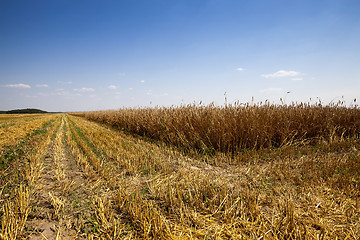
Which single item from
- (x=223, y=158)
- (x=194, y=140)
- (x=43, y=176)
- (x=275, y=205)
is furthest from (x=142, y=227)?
(x=194, y=140)

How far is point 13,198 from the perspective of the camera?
2.39 metres

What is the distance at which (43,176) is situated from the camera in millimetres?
3254

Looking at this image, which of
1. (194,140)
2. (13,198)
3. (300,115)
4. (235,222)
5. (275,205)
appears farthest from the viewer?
(300,115)

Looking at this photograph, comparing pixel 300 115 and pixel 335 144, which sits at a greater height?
pixel 300 115

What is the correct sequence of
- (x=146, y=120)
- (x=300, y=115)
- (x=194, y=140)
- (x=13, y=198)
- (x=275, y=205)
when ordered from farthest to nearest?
1. (x=146, y=120)
2. (x=300, y=115)
3. (x=194, y=140)
4. (x=13, y=198)
5. (x=275, y=205)

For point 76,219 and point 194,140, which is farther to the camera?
point 194,140

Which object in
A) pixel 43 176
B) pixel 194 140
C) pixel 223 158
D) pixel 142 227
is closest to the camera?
pixel 142 227

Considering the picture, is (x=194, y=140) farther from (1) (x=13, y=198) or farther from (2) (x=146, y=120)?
(1) (x=13, y=198)

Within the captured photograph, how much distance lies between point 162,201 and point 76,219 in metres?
1.07

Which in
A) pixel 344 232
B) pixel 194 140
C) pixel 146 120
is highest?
pixel 146 120

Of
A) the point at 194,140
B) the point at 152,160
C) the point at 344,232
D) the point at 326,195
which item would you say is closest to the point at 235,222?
the point at 344,232

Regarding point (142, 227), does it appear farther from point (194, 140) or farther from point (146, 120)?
point (146, 120)

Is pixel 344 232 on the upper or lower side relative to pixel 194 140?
lower

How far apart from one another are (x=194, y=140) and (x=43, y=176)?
3.84 meters
